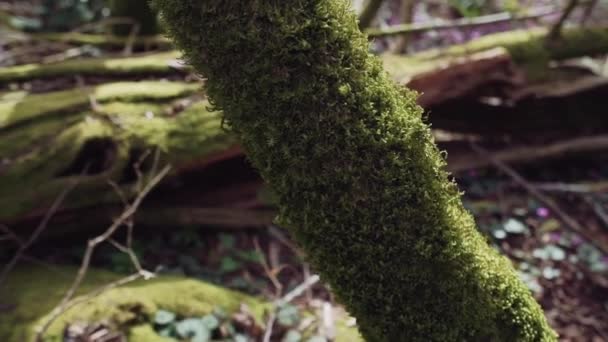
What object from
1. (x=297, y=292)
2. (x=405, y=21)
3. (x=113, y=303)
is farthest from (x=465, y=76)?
(x=113, y=303)

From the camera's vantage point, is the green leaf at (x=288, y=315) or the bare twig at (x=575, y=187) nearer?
the green leaf at (x=288, y=315)

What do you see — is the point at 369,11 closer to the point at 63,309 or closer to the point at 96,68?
the point at 96,68

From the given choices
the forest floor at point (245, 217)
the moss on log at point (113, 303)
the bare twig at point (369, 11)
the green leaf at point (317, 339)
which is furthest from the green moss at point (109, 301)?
the bare twig at point (369, 11)

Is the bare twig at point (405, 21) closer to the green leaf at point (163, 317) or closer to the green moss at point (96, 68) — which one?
the green moss at point (96, 68)

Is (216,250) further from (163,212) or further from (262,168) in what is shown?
(262,168)

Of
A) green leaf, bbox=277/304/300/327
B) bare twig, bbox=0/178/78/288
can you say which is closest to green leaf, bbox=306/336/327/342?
green leaf, bbox=277/304/300/327

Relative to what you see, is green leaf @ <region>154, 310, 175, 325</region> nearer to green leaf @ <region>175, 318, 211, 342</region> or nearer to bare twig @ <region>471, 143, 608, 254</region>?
green leaf @ <region>175, 318, 211, 342</region>

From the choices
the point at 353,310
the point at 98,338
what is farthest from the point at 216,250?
the point at 353,310
